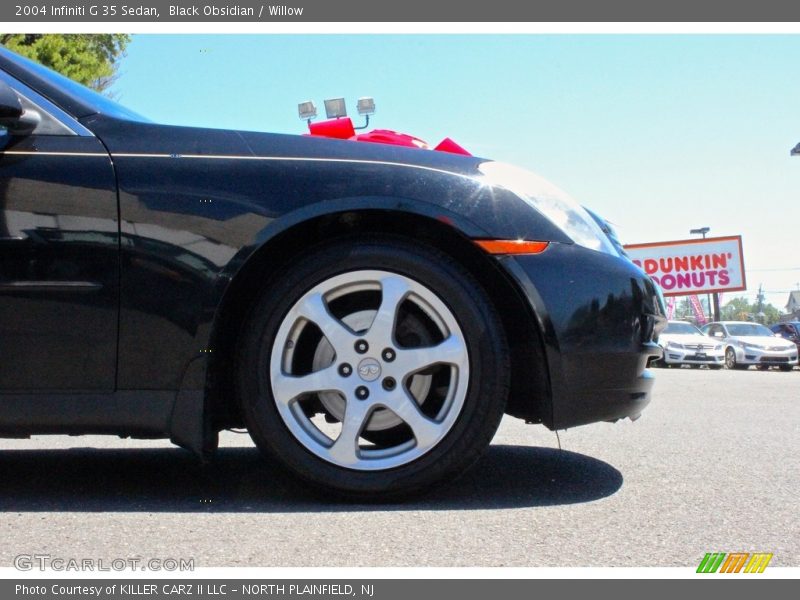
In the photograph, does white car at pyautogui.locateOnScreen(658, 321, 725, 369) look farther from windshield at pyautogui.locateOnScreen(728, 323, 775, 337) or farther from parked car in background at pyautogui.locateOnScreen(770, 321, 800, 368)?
parked car in background at pyautogui.locateOnScreen(770, 321, 800, 368)

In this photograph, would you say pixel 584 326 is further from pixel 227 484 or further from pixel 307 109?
pixel 307 109

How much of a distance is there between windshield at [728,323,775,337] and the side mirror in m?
25.4

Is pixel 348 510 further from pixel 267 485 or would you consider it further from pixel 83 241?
pixel 83 241

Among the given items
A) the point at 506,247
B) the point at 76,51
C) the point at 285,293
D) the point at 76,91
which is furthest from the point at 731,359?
the point at 76,91

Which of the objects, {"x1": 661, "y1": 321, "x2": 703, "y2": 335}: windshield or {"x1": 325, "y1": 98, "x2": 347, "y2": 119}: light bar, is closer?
{"x1": 325, "y1": 98, "x2": 347, "y2": 119}: light bar

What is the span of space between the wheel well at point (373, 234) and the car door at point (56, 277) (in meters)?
0.36

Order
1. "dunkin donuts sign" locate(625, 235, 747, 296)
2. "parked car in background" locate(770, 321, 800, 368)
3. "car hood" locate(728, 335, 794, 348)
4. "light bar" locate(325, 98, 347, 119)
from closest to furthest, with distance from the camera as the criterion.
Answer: "light bar" locate(325, 98, 347, 119) → "car hood" locate(728, 335, 794, 348) → "parked car in background" locate(770, 321, 800, 368) → "dunkin donuts sign" locate(625, 235, 747, 296)

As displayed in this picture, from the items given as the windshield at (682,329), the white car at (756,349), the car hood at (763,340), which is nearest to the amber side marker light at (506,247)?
the white car at (756,349)

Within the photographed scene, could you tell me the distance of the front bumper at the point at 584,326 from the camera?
2.59 m

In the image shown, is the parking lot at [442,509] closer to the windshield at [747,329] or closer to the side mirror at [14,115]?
the side mirror at [14,115]

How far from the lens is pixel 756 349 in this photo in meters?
23.8

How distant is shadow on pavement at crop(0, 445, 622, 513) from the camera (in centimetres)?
259
